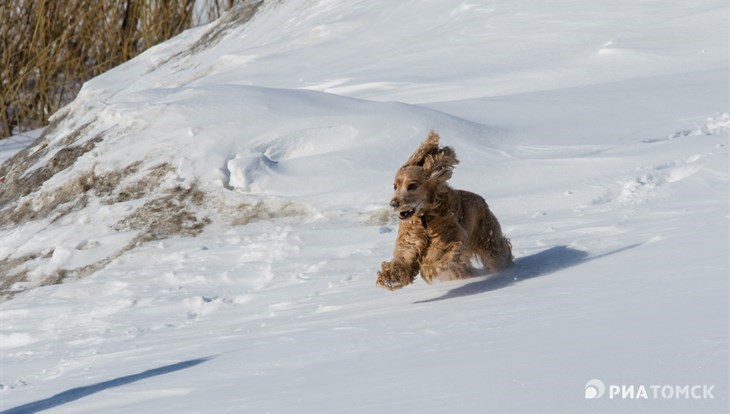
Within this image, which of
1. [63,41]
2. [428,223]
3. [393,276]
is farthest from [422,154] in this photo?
[63,41]

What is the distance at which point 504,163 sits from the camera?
23.5 ft

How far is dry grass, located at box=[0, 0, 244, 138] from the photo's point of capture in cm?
1398

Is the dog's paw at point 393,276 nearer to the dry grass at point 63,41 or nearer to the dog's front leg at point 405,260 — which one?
the dog's front leg at point 405,260

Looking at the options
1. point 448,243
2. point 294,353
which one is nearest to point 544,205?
point 448,243

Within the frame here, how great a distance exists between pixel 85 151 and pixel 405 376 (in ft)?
18.0

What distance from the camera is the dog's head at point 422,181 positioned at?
485 cm

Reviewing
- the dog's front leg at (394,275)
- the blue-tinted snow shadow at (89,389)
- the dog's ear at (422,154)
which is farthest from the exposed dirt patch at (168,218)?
the blue-tinted snow shadow at (89,389)

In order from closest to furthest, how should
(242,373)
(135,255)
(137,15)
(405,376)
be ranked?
(405,376), (242,373), (135,255), (137,15)

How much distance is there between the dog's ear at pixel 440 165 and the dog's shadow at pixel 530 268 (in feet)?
1.66

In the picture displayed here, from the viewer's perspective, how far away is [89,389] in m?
4.34

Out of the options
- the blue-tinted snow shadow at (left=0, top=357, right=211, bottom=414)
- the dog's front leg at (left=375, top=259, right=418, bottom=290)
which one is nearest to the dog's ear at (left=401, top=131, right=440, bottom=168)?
the dog's front leg at (left=375, top=259, right=418, bottom=290)

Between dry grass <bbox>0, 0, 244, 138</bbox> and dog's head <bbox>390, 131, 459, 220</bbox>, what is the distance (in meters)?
9.70

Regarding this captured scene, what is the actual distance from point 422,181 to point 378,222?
1824mm

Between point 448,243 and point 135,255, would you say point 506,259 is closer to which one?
point 448,243
